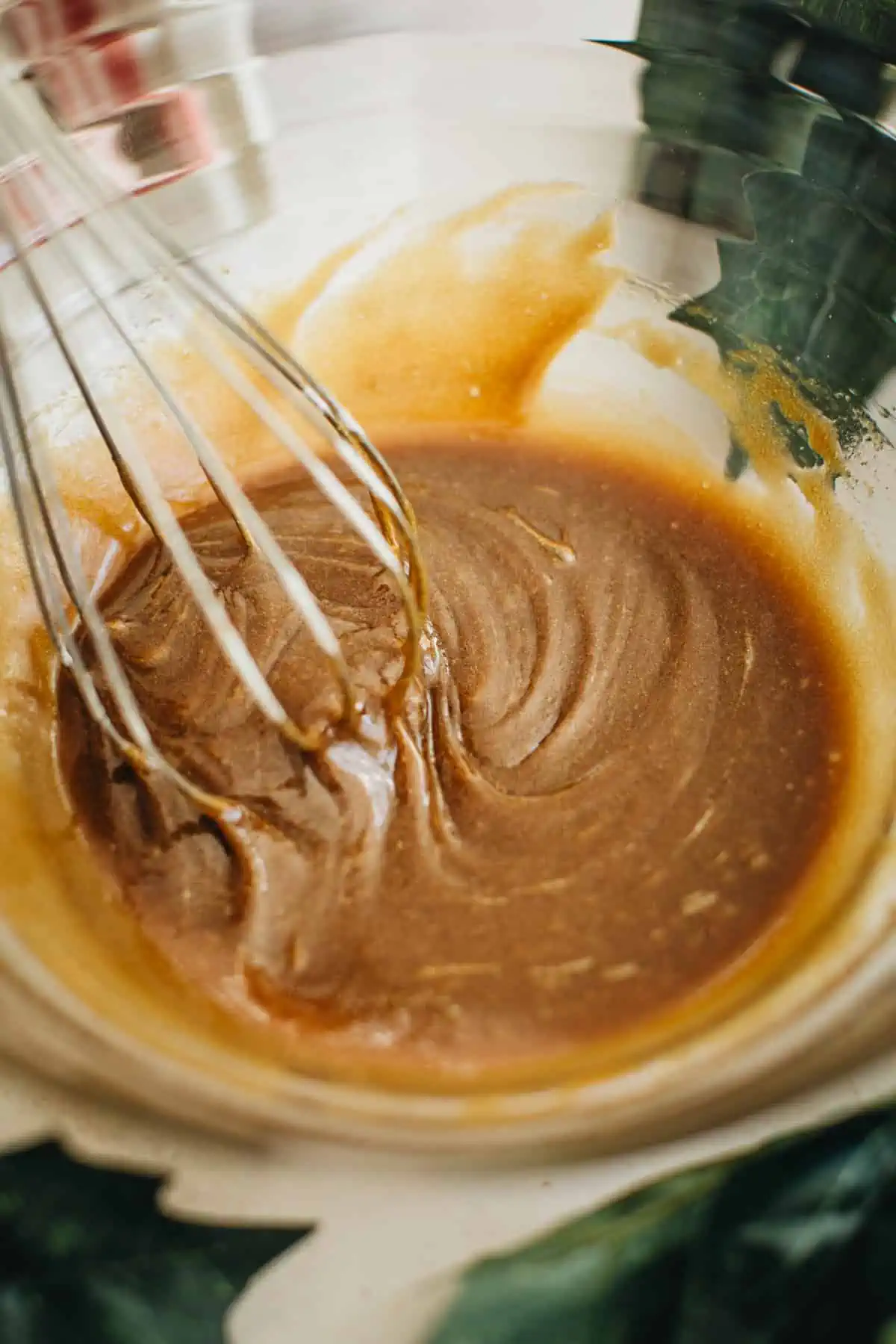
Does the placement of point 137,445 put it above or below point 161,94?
below

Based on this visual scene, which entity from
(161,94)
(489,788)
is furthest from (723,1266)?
(161,94)

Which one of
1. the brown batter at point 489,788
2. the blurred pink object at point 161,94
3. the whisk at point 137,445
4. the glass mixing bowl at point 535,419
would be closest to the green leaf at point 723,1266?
the glass mixing bowl at point 535,419

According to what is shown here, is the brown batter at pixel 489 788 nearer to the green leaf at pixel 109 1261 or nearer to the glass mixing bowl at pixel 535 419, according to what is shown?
the glass mixing bowl at pixel 535 419

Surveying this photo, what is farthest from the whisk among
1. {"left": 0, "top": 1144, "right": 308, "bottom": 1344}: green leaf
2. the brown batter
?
{"left": 0, "top": 1144, "right": 308, "bottom": 1344}: green leaf

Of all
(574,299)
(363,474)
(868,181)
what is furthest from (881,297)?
(363,474)

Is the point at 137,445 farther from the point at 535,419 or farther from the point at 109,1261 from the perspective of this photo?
the point at 109,1261

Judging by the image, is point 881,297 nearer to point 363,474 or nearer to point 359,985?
point 363,474
